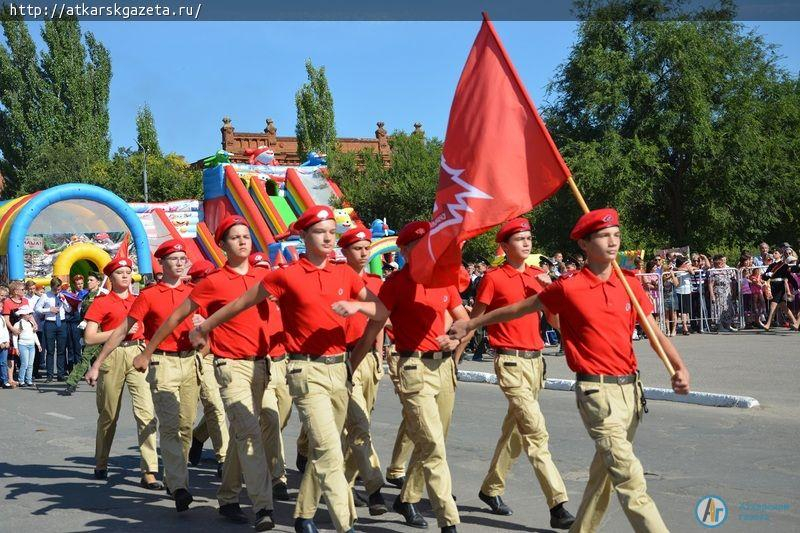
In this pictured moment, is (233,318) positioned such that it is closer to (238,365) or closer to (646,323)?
(238,365)

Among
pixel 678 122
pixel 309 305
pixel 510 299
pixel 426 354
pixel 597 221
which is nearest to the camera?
pixel 597 221

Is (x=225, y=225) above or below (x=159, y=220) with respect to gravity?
below

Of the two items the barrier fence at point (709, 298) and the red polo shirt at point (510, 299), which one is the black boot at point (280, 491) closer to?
the red polo shirt at point (510, 299)

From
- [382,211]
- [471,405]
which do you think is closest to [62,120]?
[382,211]

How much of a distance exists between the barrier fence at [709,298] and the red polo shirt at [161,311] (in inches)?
544

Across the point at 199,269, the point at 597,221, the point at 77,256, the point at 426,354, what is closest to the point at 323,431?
the point at 426,354

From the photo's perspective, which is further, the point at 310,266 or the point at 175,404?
the point at 175,404

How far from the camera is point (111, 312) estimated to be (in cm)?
981

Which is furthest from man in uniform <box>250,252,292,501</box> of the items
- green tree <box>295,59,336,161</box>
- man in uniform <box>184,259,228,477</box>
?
green tree <box>295,59,336,161</box>

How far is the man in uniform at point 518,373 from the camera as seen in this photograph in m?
6.96

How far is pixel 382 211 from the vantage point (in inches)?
1842

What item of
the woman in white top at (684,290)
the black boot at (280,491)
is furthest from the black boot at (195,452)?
the woman in white top at (684,290)

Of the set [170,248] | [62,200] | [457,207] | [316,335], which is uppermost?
[62,200]

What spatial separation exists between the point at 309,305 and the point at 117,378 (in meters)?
3.62
